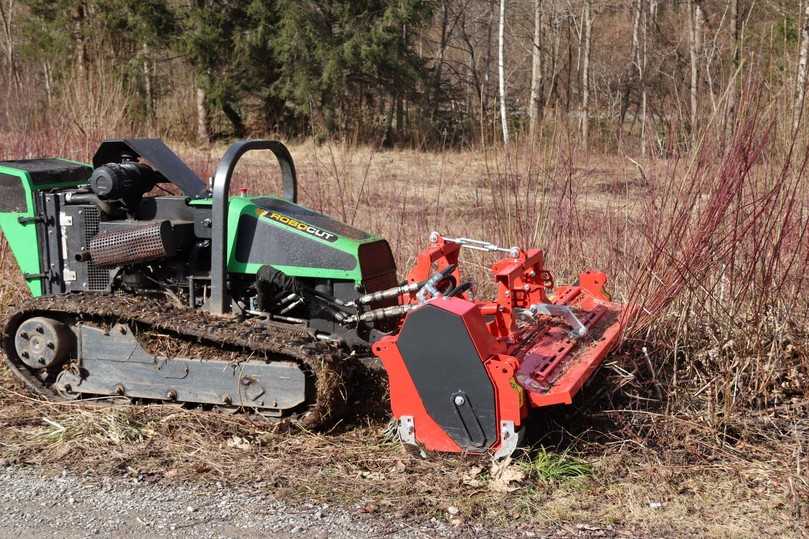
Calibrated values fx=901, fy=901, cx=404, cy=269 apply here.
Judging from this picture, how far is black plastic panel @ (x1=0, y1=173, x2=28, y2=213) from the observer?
5.92 metres

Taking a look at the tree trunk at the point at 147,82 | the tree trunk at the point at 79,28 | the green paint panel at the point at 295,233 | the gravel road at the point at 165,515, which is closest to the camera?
the gravel road at the point at 165,515

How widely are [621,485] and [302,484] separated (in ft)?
5.19

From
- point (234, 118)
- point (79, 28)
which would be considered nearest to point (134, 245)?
point (234, 118)

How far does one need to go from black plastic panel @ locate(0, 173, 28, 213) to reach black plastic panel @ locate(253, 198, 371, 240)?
163 centimetres

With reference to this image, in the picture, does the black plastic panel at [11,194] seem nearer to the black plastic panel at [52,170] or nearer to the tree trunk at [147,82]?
the black plastic panel at [52,170]

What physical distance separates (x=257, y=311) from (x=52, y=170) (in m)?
1.84

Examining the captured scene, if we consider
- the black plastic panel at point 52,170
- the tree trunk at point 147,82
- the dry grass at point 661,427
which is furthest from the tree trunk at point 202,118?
the dry grass at point 661,427

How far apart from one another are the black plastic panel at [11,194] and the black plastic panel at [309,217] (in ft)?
5.36

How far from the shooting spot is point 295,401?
16.4ft

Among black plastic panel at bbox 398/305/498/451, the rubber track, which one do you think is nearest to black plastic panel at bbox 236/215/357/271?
the rubber track

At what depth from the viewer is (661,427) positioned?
5.03 m

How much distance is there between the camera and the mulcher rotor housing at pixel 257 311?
4469 millimetres

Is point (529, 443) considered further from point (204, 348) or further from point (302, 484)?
point (204, 348)

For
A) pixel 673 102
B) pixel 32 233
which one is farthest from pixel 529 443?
pixel 32 233
